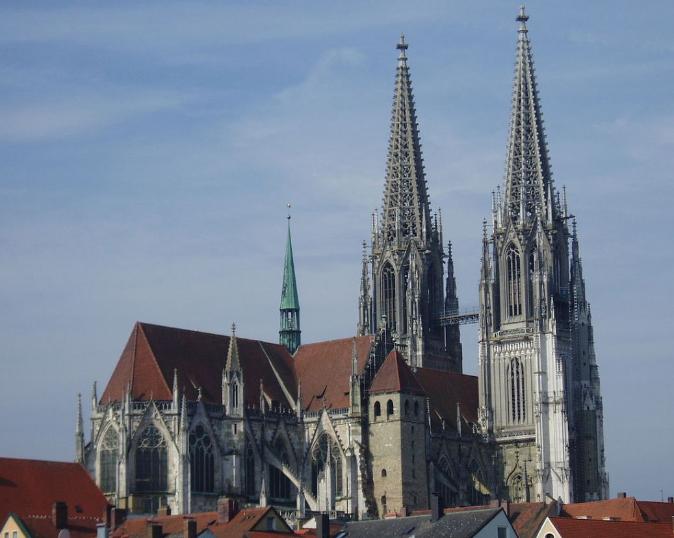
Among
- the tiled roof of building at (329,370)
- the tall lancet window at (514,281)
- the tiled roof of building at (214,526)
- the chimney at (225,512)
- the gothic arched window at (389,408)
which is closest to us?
the tiled roof of building at (214,526)

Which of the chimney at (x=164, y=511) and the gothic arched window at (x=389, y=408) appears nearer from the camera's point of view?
the chimney at (x=164, y=511)

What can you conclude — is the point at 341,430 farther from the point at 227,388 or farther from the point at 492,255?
the point at 492,255

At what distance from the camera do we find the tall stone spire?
4914 inches

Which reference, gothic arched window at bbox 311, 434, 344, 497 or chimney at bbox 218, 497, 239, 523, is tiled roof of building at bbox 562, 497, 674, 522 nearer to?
chimney at bbox 218, 497, 239, 523

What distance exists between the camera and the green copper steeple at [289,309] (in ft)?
418

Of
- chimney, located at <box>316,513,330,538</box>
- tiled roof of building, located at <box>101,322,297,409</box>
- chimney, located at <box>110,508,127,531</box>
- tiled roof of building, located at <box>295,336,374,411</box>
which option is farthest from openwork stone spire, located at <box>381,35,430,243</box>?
chimney, located at <box>316,513,330,538</box>

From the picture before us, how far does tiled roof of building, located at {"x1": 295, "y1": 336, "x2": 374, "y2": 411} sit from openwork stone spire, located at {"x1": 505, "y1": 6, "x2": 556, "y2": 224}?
1547 centimetres

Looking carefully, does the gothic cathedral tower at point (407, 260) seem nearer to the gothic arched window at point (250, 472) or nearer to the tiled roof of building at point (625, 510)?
the gothic arched window at point (250, 472)

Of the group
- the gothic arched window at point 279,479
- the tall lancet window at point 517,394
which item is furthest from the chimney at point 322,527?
the tall lancet window at point 517,394

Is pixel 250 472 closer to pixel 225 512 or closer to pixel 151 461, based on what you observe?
pixel 151 461

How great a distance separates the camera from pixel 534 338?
4606 inches

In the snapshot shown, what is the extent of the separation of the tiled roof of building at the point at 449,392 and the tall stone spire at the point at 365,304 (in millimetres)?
6735

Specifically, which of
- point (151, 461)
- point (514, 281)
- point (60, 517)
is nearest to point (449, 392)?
point (514, 281)

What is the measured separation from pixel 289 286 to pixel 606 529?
60.1 m
